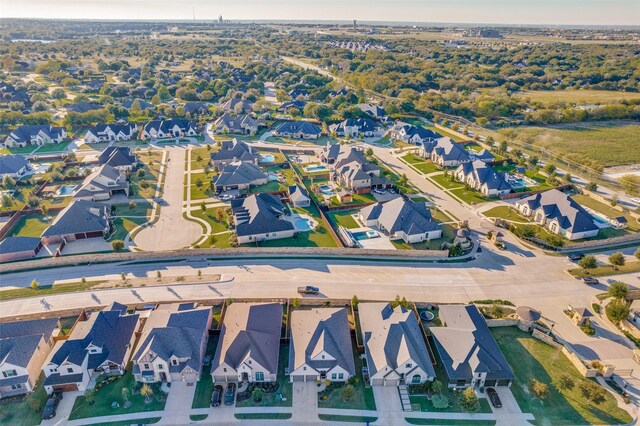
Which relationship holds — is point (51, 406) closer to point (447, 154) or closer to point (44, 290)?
point (44, 290)

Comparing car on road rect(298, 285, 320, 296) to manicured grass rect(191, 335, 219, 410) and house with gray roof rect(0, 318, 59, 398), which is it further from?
house with gray roof rect(0, 318, 59, 398)

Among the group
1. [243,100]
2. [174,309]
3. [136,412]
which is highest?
[243,100]

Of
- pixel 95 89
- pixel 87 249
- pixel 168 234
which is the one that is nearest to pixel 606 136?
pixel 168 234

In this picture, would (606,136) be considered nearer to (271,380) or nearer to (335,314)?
(335,314)

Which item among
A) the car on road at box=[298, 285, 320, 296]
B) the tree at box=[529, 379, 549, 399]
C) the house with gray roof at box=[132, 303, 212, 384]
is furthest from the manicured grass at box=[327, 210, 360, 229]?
the tree at box=[529, 379, 549, 399]

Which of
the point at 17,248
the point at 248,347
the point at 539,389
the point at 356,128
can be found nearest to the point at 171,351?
the point at 248,347

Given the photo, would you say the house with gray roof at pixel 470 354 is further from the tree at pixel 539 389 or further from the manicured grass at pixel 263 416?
the manicured grass at pixel 263 416

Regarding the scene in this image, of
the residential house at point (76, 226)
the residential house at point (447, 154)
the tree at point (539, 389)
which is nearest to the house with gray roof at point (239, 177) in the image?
the residential house at point (76, 226)
